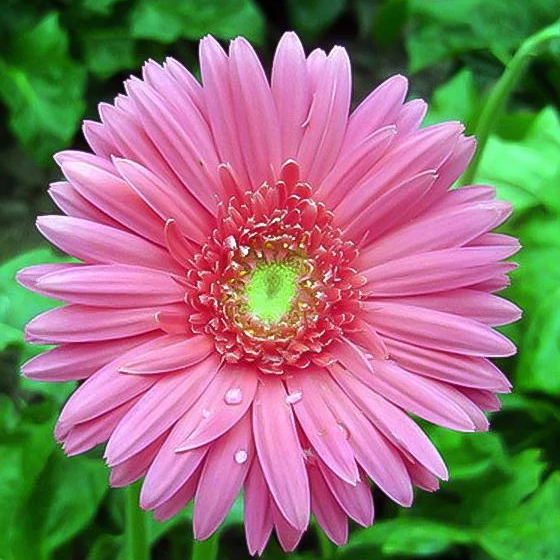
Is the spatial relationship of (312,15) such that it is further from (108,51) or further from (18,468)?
(18,468)

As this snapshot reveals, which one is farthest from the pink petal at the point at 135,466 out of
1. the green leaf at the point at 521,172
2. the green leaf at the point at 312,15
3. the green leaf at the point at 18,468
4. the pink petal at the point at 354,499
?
the green leaf at the point at 312,15

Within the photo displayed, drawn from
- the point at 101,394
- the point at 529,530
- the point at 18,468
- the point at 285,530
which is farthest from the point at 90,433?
the point at 529,530

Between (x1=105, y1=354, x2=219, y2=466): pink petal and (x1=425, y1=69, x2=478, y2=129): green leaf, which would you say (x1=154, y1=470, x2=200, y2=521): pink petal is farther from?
(x1=425, y1=69, x2=478, y2=129): green leaf

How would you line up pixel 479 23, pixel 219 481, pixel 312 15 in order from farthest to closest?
pixel 312 15
pixel 479 23
pixel 219 481

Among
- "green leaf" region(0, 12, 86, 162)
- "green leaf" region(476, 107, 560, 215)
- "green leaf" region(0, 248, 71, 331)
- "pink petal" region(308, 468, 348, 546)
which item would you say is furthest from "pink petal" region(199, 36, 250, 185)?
"green leaf" region(0, 12, 86, 162)

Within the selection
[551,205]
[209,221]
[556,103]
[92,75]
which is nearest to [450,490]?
[551,205]

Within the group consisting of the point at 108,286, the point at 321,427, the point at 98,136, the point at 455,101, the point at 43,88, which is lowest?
the point at 321,427
